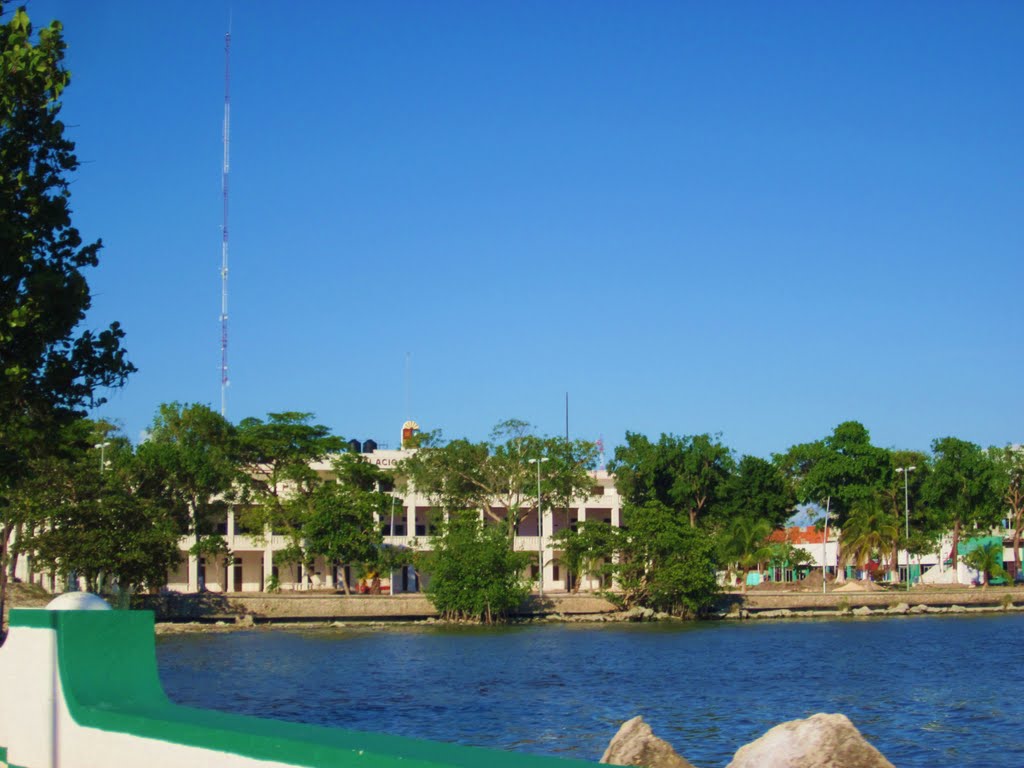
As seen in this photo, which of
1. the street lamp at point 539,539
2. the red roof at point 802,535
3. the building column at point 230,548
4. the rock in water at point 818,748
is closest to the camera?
the rock in water at point 818,748

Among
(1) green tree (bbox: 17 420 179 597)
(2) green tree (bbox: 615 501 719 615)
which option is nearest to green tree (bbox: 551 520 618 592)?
(2) green tree (bbox: 615 501 719 615)

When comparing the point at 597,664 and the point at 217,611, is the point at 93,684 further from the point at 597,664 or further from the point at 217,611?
the point at 217,611

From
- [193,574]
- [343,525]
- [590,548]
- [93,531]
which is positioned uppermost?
[93,531]

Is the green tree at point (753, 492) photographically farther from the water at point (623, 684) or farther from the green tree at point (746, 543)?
the water at point (623, 684)

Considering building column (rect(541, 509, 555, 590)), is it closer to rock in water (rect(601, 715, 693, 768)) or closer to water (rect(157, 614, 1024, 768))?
water (rect(157, 614, 1024, 768))

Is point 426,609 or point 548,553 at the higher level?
→ point 548,553

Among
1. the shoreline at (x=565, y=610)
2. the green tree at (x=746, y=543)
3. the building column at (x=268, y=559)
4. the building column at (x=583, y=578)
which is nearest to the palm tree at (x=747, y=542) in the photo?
the green tree at (x=746, y=543)

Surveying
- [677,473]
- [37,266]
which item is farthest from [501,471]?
[37,266]

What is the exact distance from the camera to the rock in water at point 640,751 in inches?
539

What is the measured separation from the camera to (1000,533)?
8612 cm

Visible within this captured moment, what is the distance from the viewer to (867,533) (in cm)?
7300

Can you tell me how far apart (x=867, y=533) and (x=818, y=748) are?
64305 mm

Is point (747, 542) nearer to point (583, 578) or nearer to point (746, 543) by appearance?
point (746, 543)

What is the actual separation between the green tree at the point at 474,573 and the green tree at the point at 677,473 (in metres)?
21.0
